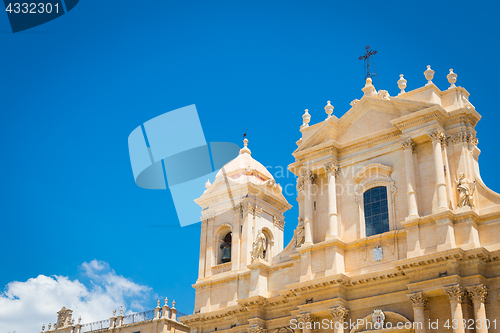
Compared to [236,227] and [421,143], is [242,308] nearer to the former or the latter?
[236,227]

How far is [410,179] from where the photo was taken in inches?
923

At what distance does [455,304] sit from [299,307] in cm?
635

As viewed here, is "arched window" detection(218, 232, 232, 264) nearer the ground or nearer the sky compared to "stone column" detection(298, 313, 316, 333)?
nearer the sky

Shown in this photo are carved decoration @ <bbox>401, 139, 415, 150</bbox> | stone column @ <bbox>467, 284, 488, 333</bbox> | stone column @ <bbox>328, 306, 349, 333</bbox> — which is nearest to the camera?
stone column @ <bbox>467, 284, 488, 333</bbox>

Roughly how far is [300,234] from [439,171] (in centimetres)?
653

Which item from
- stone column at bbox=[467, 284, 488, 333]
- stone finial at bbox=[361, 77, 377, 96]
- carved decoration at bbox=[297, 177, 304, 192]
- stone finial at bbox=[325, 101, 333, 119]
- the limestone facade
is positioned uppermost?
stone finial at bbox=[361, 77, 377, 96]

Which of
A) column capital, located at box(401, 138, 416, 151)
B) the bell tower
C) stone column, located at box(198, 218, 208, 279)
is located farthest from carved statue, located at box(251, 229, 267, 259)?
column capital, located at box(401, 138, 416, 151)

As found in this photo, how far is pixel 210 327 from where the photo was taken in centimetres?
2761

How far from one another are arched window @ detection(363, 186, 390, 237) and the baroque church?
4 centimetres

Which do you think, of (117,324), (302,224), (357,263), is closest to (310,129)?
(302,224)

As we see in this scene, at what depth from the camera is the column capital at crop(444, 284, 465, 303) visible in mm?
20172

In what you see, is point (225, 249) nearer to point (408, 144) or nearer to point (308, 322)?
point (308, 322)

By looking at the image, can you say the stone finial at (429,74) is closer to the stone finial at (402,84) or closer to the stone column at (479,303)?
the stone finial at (402,84)

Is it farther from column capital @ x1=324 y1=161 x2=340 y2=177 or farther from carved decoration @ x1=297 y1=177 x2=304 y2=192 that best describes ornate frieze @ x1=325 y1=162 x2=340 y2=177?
carved decoration @ x1=297 y1=177 x2=304 y2=192
